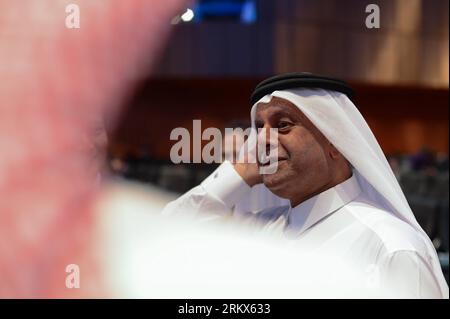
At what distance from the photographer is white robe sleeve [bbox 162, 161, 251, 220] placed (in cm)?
119

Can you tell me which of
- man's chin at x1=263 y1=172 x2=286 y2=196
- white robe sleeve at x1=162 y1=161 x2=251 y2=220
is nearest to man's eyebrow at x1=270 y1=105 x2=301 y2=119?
man's chin at x1=263 y1=172 x2=286 y2=196

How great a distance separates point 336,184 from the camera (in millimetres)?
1003

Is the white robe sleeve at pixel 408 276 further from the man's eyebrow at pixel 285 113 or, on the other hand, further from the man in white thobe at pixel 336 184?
the man's eyebrow at pixel 285 113

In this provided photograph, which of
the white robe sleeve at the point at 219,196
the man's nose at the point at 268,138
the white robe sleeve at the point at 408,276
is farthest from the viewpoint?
the white robe sleeve at the point at 219,196

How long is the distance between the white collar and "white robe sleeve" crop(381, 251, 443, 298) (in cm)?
19

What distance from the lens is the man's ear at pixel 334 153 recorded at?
3.18 feet

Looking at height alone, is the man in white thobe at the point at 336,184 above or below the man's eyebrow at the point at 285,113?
below

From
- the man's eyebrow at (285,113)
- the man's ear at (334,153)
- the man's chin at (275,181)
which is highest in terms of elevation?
the man's eyebrow at (285,113)

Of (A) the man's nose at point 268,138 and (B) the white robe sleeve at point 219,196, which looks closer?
(A) the man's nose at point 268,138

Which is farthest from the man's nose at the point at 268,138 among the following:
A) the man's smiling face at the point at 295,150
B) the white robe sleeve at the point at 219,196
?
the white robe sleeve at the point at 219,196

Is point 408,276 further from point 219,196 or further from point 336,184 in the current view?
point 219,196

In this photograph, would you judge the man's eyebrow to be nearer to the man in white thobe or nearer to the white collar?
the man in white thobe

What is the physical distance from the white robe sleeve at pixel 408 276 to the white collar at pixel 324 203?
0.19 metres

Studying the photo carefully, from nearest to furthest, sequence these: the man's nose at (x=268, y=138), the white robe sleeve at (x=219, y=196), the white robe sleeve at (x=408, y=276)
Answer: the white robe sleeve at (x=408, y=276) → the man's nose at (x=268, y=138) → the white robe sleeve at (x=219, y=196)
